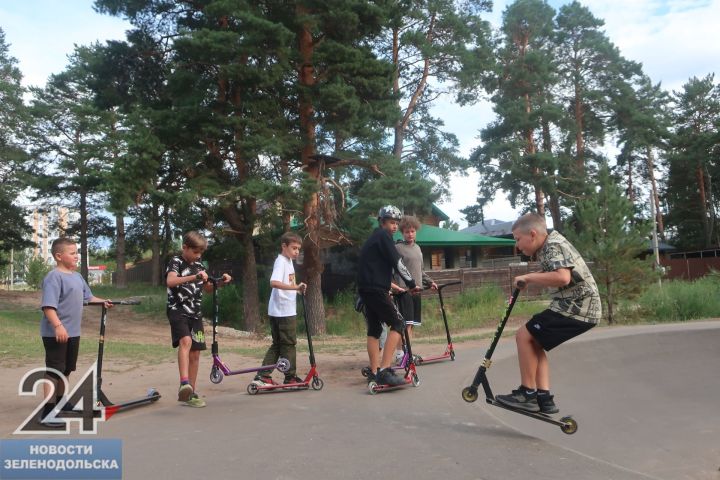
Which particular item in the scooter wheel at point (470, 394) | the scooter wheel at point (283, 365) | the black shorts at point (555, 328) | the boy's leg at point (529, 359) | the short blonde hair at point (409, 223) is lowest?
the scooter wheel at point (470, 394)

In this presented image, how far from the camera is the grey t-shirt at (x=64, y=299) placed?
199 inches

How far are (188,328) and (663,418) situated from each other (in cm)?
577

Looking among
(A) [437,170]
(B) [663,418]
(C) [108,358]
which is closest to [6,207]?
(A) [437,170]

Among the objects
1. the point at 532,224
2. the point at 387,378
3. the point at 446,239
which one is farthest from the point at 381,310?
the point at 446,239

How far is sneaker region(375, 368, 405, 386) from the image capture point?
20.1ft

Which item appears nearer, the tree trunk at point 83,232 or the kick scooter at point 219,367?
the kick scooter at point 219,367

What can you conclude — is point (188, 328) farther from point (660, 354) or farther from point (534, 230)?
point (660, 354)

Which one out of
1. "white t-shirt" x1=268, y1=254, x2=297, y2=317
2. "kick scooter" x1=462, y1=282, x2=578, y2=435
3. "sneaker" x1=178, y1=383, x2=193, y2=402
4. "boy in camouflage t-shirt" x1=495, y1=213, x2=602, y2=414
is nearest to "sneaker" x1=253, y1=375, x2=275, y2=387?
"white t-shirt" x1=268, y1=254, x2=297, y2=317

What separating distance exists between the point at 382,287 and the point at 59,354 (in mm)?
3197

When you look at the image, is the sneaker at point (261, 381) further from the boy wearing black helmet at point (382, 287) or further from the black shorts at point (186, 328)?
the boy wearing black helmet at point (382, 287)

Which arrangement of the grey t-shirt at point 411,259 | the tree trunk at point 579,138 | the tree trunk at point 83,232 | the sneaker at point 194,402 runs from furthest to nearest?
the tree trunk at point 83,232 → the tree trunk at point 579,138 → the grey t-shirt at point 411,259 → the sneaker at point 194,402

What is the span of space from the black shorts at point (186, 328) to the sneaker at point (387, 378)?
6.23 ft

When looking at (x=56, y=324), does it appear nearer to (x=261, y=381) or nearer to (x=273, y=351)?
(x=261, y=381)

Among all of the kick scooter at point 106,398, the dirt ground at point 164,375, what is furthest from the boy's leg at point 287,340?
the kick scooter at point 106,398
